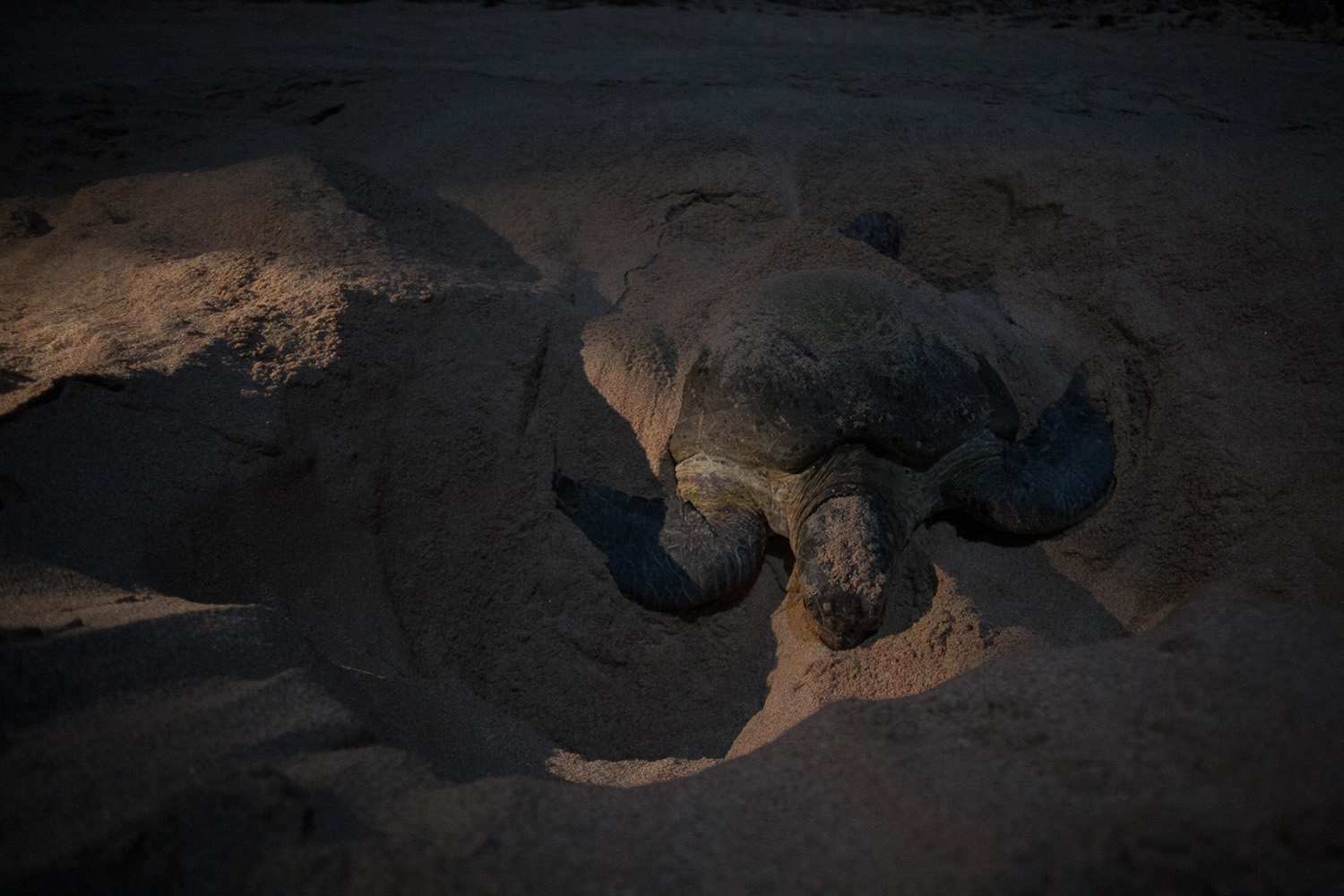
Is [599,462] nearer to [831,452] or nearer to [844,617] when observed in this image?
[831,452]

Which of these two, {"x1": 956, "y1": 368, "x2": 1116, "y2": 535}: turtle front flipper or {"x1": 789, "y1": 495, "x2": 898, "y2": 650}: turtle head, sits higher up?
{"x1": 956, "y1": 368, "x2": 1116, "y2": 535}: turtle front flipper

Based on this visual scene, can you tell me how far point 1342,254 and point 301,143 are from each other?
4656 millimetres

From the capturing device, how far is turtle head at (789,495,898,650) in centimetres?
205

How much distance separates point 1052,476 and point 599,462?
5.41ft

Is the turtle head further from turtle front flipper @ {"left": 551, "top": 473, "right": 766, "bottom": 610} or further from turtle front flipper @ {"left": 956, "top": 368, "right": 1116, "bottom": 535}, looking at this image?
turtle front flipper @ {"left": 956, "top": 368, "right": 1116, "bottom": 535}

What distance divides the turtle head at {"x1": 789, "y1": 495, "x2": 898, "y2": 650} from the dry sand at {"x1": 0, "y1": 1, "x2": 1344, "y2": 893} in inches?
5.3

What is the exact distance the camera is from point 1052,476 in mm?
2385

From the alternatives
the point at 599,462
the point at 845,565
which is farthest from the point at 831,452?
the point at 599,462

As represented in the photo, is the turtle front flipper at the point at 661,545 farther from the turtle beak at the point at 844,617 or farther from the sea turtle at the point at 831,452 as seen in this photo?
the turtle beak at the point at 844,617

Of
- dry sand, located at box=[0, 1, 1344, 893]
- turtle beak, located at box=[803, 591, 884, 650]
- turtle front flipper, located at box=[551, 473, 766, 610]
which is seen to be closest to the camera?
dry sand, located at box=[0, 1, 1344, 893]

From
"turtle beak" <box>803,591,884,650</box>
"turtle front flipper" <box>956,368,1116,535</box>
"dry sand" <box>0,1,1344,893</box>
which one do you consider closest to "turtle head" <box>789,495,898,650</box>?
"turtle beak" <box>803,591,884,650</box>

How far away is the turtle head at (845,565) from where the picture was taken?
80.9 inches

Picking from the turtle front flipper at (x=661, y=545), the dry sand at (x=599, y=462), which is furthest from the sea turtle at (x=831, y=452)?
the dry sand at (x=599, y=462)

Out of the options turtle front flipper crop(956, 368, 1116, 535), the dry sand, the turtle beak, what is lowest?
the turtle beak
